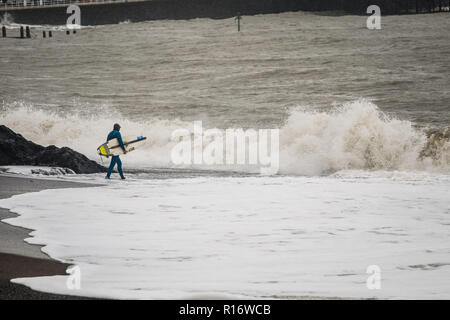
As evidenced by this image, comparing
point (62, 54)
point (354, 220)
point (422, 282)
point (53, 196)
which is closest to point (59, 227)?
point (53, 196)

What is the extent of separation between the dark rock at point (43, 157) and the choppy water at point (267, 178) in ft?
3.07

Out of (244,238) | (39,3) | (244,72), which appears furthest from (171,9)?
(244,238)

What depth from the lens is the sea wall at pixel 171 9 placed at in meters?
77.8

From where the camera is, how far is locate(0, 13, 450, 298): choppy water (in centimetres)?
709

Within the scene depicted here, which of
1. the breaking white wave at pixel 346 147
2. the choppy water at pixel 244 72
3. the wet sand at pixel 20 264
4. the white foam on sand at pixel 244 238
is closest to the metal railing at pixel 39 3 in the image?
the choppy water at pixel 244 72

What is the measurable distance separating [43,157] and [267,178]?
449cm

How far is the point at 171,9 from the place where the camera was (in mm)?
85312

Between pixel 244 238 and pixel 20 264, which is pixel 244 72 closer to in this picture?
pixel 244 238

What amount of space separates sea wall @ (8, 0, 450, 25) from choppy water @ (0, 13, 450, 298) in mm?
28650

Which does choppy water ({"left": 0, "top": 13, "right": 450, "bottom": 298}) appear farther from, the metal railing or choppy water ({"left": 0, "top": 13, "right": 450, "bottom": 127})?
the metal railing

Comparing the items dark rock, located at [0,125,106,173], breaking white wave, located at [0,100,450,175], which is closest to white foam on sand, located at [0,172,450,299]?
dark rock, located at [0,125,106,173]

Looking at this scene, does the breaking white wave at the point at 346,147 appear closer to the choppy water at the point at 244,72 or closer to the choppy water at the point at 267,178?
the choppy water at the point at 267,178

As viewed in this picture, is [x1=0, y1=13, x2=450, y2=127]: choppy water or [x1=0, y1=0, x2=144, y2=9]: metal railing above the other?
[x1=0, y1=0, x2=144, y2=9]: metal railing
